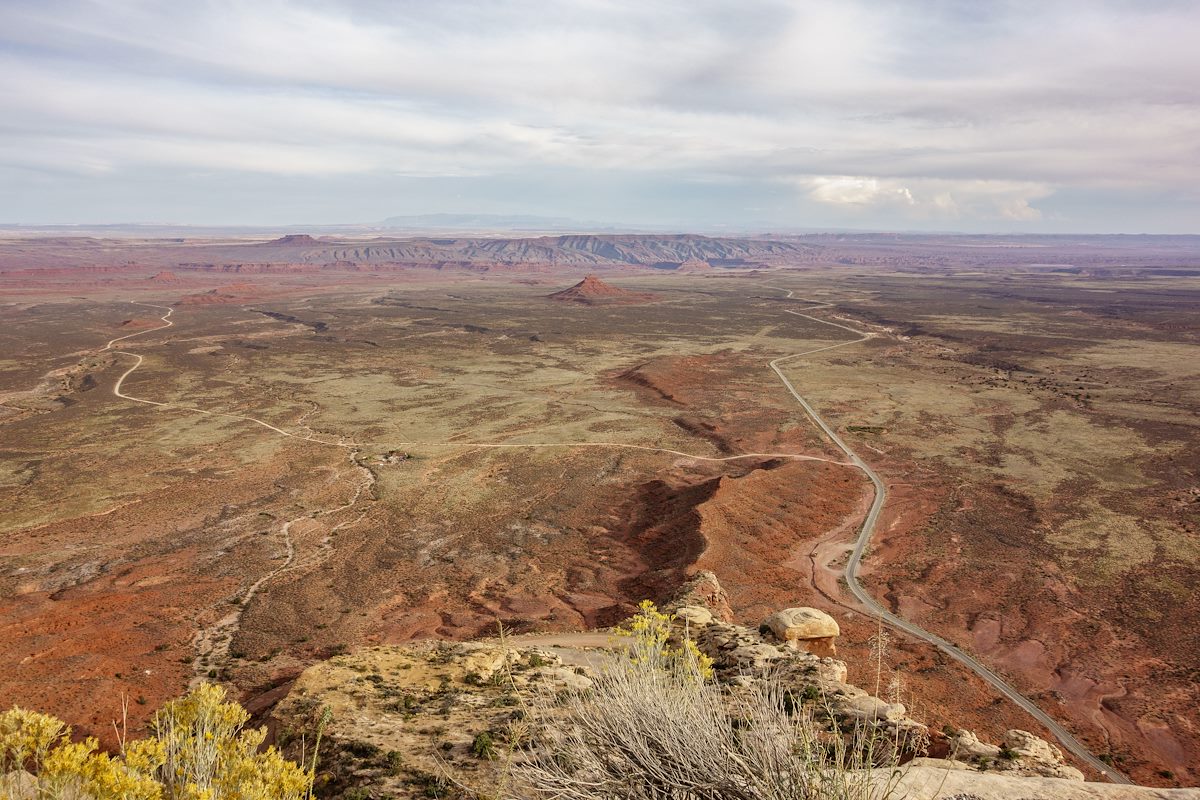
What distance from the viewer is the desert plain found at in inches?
916

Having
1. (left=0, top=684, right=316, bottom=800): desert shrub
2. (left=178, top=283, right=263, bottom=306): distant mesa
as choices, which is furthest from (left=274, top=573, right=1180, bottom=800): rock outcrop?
(left=178, top=283, right=263, bottom=306): distant mesa

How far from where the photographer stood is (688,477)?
139 ft

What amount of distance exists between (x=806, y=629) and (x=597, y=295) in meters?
140

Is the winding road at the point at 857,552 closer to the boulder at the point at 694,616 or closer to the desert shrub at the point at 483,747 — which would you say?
the boulder at the point at 694,616

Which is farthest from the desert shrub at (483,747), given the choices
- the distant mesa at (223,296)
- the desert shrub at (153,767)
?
the distant mesa at (223,296)

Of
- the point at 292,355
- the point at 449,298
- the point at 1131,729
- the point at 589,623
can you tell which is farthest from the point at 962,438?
the point at 449,298

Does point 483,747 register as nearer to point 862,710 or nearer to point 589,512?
point 862,710

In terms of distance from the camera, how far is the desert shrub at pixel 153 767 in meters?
5.79

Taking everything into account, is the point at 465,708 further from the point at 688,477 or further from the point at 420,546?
the point at 688,477

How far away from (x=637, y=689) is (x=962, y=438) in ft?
168

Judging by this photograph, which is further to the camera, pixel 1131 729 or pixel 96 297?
pixel 96 297

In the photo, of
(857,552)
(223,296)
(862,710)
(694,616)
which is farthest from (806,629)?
(223,296)

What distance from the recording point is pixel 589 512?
123ft

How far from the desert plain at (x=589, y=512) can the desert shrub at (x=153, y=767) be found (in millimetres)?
11371
